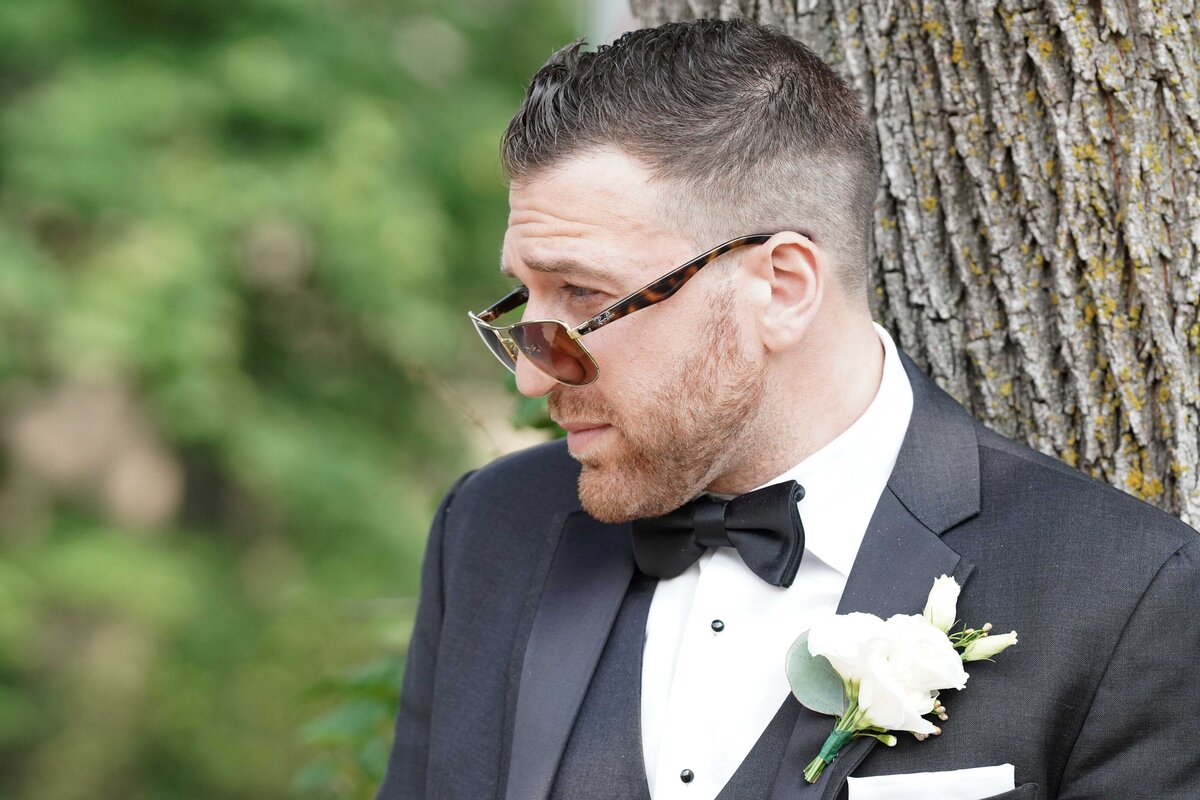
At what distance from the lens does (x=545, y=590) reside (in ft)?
7.14

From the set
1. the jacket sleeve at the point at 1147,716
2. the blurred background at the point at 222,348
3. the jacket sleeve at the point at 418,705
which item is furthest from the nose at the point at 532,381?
the blurred background at the point at 222,348

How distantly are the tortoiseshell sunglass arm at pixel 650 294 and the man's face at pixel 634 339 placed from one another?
0.06 feet

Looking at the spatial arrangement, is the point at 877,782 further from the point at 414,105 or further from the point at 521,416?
the point at 414,105

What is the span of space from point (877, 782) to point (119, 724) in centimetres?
686

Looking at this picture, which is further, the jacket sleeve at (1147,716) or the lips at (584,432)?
the lips at (584,432)

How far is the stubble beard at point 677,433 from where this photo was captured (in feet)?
6.54

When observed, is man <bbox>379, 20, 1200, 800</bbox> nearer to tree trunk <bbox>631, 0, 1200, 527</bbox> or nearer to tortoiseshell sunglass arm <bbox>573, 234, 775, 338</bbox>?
tortoiseshell sunglass arm <bbox>573, 234, 775, 338</bbox>

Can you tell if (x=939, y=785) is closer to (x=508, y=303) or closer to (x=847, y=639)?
(x=847, y=639)

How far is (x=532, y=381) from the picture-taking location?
81.0 inches

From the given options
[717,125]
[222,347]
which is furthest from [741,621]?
[222,347]

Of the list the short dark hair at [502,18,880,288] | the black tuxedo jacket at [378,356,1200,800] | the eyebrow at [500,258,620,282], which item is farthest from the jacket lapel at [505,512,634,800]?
the short dark hair at [502,18,880,288]

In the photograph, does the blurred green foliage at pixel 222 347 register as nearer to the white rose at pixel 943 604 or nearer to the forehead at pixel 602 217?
the forehead at pixel 602 217

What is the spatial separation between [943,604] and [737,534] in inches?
14.1

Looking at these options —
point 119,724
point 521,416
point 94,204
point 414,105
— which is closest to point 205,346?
point 94,204
